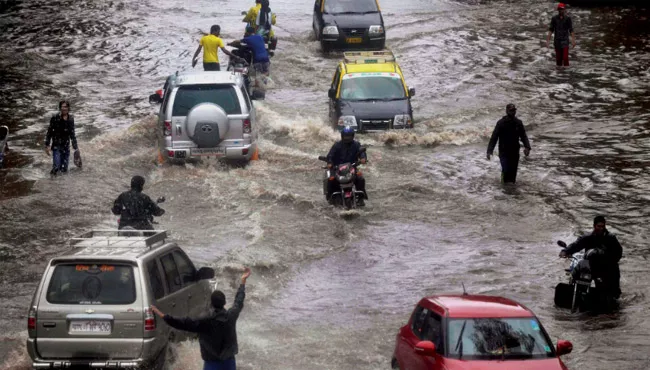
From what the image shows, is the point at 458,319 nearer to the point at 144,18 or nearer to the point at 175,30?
the point at 175,30

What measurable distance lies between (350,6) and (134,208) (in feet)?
67.6

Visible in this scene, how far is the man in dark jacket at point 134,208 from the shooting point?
1438 cm

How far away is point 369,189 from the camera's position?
20297 mm

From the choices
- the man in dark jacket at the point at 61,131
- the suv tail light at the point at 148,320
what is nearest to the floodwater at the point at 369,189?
the man in dark jacket at the point at 61,131

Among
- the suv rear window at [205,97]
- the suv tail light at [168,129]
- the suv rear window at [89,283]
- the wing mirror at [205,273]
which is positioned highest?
the suv rear window at [89,283]

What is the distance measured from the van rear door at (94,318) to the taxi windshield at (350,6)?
24.1 m

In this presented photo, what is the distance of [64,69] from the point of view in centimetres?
→ 3291

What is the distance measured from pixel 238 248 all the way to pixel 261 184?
3.41 m

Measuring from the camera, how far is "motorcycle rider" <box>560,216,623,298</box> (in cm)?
1325

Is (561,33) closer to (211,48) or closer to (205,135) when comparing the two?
(211,48)

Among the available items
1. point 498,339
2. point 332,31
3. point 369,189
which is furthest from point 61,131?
point 332,31

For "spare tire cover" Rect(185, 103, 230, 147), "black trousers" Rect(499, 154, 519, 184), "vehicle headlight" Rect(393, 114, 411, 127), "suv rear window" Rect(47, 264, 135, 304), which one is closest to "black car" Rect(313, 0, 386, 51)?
"vehicle headlight" Rect(393, 114, 411, 127)

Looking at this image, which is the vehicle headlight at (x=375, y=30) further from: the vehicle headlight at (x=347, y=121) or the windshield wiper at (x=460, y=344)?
the windshield wiper at (x=460, y=344)

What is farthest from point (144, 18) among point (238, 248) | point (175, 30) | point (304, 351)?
point (304, 351)
